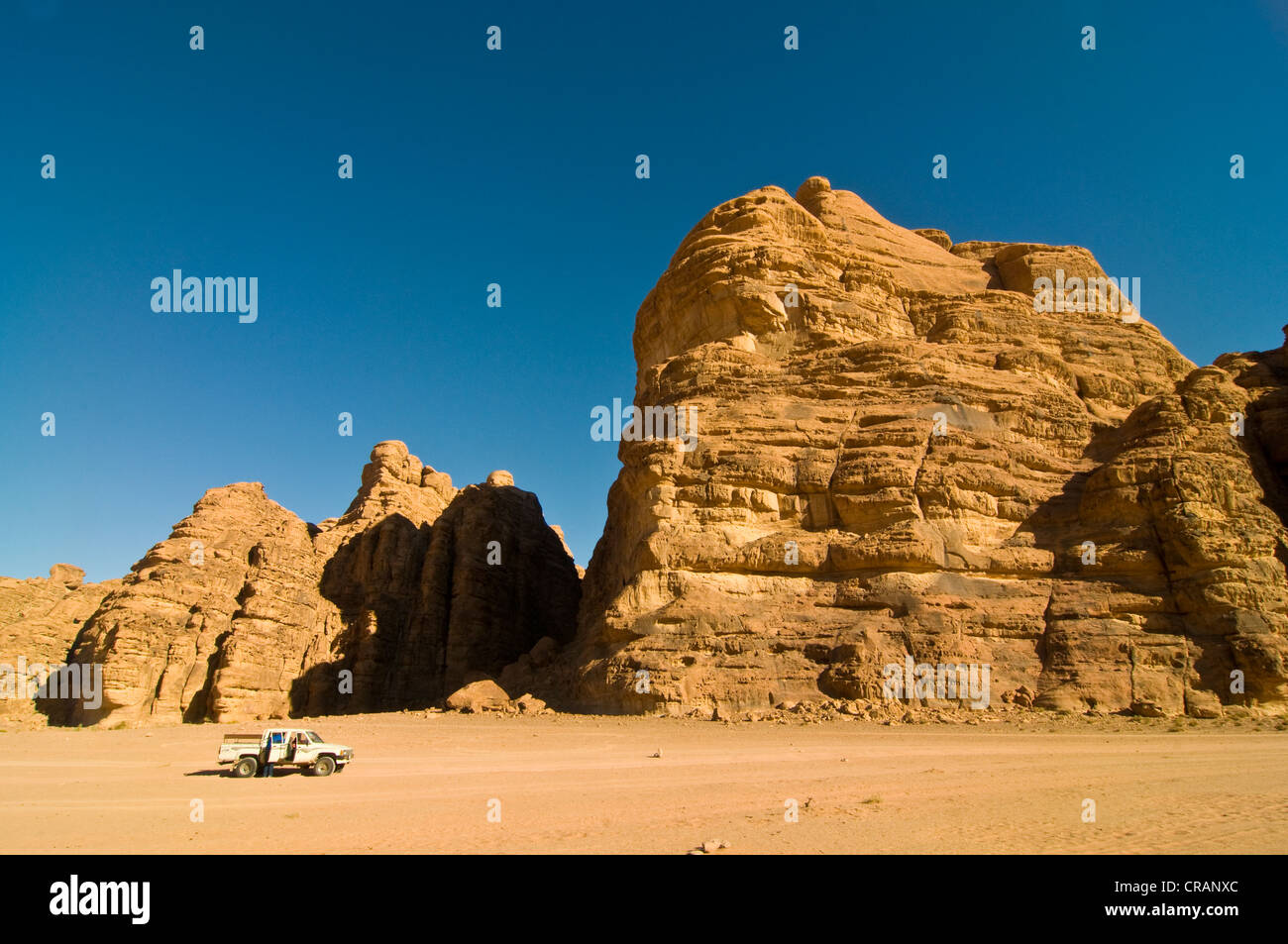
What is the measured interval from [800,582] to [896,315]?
831 inches

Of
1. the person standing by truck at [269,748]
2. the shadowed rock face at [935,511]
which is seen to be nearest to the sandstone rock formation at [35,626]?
the person standing by truck at [269,748]

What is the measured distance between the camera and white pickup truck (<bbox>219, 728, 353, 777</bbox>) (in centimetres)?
1741

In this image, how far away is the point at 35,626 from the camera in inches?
1590

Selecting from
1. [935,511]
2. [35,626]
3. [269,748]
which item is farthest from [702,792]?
[35,626]

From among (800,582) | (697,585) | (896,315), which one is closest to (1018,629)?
(800,582)

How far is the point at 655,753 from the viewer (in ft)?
63.3

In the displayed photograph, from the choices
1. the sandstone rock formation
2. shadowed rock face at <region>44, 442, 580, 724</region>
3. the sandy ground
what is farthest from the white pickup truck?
the sandstone rock formation

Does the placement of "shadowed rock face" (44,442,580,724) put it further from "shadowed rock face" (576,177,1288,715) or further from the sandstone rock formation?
"shadowed rock face" (576,177,1288,715)

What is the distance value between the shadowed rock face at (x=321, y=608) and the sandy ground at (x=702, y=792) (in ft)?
46.5

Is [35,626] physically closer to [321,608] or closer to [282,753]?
[321,608]

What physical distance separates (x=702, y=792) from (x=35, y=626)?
44.3 m

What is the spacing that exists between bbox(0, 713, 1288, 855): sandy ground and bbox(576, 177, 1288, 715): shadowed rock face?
3.49 meters

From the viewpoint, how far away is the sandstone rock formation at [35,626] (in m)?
37.3
